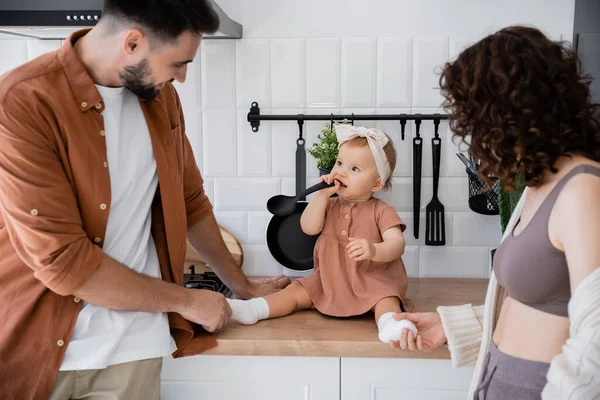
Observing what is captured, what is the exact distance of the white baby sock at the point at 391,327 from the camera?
1500 mm

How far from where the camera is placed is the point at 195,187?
5.65ft

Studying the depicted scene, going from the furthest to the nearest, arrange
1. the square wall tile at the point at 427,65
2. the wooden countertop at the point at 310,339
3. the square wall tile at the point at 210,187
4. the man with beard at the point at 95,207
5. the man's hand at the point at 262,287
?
the square wall tile at the point at 210,187 → the square wall tile at the point at 427,65 → the man's hand at the point at 262,287 → the wooden countertop at the point at 310,339 → the man with beard at the point at 95,207

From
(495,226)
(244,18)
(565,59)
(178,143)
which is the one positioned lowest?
(495,226)

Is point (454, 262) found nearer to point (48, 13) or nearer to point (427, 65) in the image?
point (427, 65)

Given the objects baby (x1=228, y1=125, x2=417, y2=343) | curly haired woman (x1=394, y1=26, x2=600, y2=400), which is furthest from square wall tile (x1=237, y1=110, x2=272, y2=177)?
curly haired woman (x1=394, y1=26, x2=600, y2=400)

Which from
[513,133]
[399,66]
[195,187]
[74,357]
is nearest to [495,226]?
[399,66]

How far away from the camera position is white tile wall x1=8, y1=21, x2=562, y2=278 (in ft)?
6.75

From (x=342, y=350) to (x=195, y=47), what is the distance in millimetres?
748

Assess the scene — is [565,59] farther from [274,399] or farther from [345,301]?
[274,399]

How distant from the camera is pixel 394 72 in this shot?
2.06m

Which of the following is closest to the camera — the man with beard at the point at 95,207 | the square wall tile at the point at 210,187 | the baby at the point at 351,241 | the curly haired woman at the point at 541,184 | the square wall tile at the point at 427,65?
the curly haired woman at the point at 541,184

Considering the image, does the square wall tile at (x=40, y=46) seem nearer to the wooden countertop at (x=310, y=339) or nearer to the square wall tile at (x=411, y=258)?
the wooden countertop at (x=310, y=339)

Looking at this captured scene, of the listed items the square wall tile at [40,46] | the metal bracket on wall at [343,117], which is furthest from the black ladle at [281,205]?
the square wall tile at [40,46]

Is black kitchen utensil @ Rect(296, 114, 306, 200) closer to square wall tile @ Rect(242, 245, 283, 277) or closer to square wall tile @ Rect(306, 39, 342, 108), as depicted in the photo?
square wall tile @ Rect(306, 39, 342, 108)
